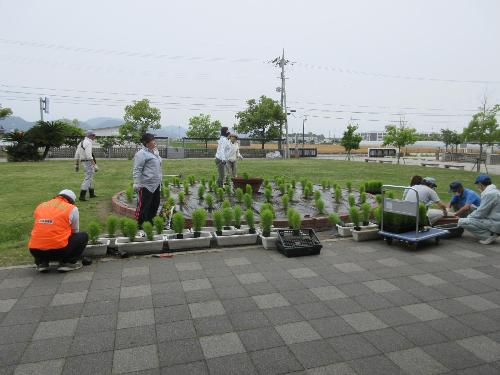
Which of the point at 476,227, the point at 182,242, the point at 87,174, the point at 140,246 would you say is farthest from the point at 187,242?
the point at 87,174

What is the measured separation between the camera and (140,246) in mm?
5555

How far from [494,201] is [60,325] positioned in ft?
20.9

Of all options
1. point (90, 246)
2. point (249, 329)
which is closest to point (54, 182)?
point (90, 246)

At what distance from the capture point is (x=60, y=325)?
3.54m

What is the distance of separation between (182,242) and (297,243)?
1742 mm

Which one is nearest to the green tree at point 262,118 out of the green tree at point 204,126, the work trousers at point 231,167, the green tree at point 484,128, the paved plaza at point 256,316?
the green tree at point 204,126

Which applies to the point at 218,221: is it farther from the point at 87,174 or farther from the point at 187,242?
the point at 87,174

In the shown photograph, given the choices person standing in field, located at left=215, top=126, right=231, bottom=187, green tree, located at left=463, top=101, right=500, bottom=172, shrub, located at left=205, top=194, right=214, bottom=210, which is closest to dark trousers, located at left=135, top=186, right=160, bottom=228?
shrub, located at left=205, top=194, right=214, bottom=210

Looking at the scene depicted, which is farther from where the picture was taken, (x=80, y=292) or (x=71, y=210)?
(x=71, y=210)

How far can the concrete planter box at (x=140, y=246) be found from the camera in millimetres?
5508

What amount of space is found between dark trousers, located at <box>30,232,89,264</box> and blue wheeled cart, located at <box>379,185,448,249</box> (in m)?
4.51

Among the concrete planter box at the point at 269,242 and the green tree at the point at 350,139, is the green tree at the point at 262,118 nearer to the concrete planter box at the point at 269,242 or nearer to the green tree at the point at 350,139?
the green tree at the point at 350,139

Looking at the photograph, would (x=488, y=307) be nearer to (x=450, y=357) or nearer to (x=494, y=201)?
(x=450, y=357)

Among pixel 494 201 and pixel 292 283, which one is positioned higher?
pixel 494 201
